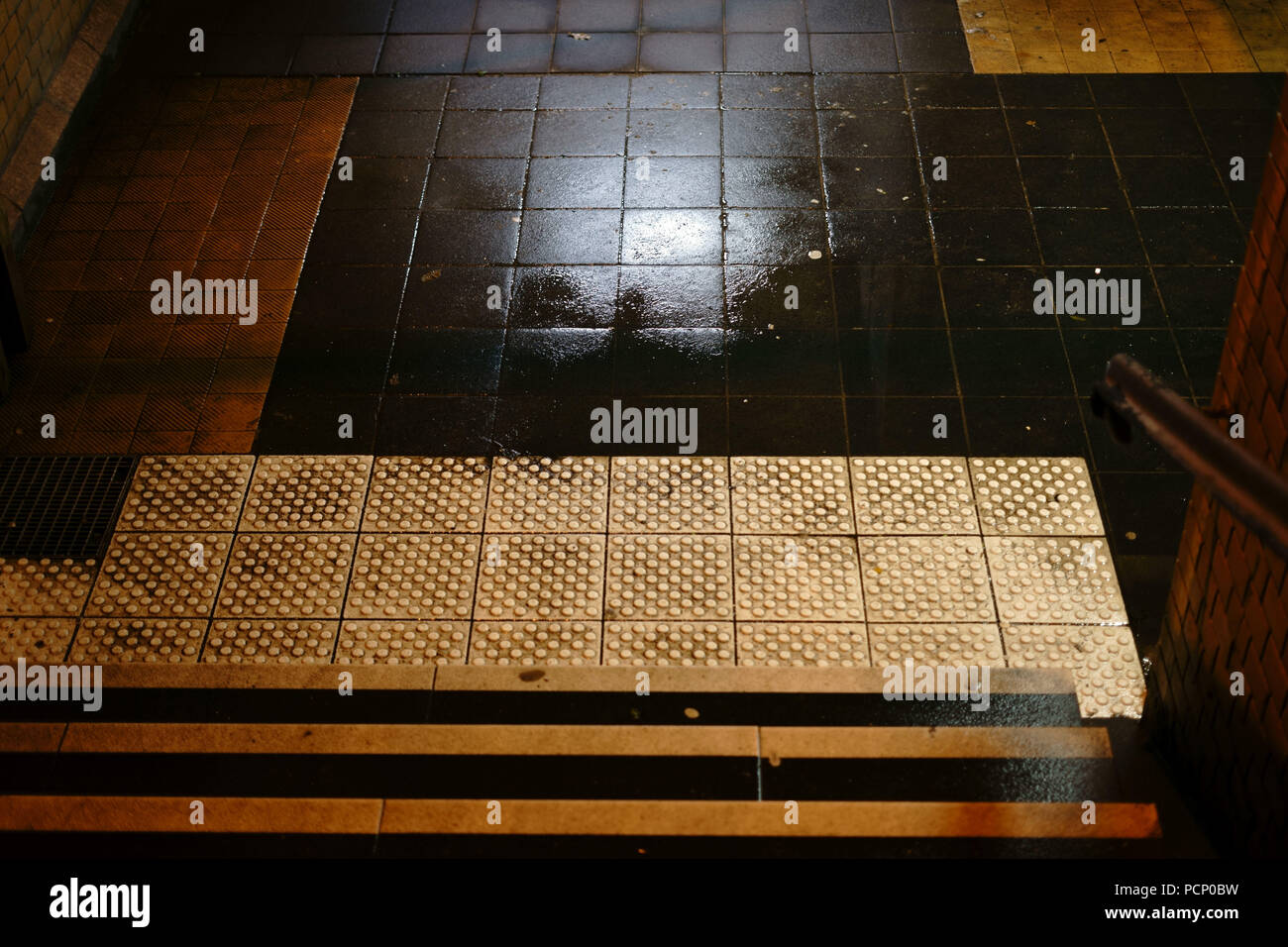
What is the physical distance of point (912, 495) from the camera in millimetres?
4680

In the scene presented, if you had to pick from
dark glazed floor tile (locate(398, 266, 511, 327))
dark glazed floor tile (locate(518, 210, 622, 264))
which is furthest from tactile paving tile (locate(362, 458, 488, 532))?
dark glazed floor tile (locate(518, 210, 622, 264))

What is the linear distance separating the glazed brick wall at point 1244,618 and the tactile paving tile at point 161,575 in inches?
137

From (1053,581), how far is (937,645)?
0.58m

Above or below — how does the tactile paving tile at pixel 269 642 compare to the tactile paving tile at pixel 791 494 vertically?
below

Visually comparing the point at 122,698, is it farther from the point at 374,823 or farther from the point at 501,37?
the point at 501,37

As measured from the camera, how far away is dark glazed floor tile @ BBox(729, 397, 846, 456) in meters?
4.91

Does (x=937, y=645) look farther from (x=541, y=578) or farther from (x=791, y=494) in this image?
(x=541, y=578)

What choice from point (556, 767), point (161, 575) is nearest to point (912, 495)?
point (556, 767)

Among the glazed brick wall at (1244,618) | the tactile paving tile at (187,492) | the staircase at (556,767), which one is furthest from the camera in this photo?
the tactile paving tile at (187,492)

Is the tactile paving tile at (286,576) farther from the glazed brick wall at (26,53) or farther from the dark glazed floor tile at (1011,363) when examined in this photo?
the glazed brick wall at (26,53)

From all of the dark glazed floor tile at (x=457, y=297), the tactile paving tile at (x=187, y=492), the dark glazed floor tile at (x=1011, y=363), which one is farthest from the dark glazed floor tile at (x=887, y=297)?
the tactile paving tile at (x=187, y=492)

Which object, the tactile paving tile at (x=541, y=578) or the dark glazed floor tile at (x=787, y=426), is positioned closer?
the tactile paving tile at (x=541, y=578)

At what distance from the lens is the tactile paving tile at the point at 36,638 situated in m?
4.19
